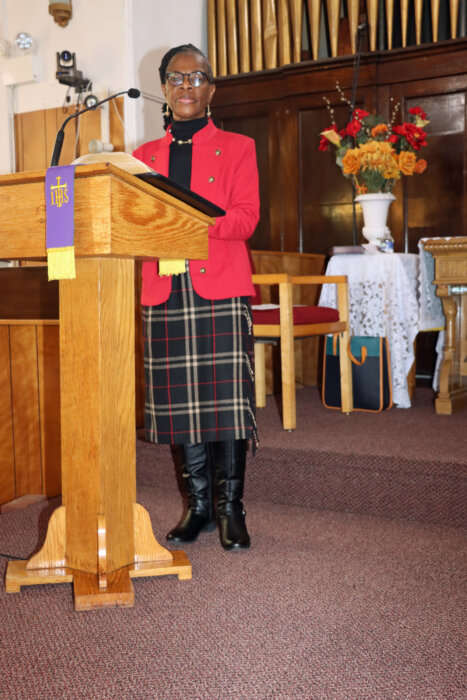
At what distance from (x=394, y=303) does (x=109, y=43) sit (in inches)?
104

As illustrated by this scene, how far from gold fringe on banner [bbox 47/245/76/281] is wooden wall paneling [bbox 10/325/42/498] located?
175cm

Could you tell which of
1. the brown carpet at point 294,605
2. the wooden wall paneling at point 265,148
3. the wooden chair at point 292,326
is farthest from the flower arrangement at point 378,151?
the brown carpet at point 294,605

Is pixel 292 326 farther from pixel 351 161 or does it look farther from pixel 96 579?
pixel 96 579

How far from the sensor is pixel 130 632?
4.96 feet

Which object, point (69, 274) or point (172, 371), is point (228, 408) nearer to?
point (172, 371)

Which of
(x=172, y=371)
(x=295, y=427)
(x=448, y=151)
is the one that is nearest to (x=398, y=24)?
(x=448, y=151)

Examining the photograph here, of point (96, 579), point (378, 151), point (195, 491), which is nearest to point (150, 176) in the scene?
point (96, 579)

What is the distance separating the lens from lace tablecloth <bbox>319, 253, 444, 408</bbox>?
3314 millimetres

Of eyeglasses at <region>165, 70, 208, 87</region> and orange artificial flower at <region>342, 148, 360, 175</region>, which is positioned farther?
orange artificial flower at <region>342, 148, 360, 175</region>

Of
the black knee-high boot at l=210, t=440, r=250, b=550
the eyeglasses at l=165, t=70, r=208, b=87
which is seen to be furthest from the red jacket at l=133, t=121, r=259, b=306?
the black knee-high boot at l=210, t=440, r=250, b=550

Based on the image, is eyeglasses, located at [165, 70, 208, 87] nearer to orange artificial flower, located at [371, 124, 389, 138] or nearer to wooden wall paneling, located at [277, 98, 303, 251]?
orange artificial flower, located at [371, 124, 389, 138]

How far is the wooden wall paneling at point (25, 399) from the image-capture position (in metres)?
3.05

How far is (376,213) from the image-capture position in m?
3.59

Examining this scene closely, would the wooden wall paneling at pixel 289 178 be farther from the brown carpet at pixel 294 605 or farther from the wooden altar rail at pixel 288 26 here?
the brown carpet at pixel 294 605
